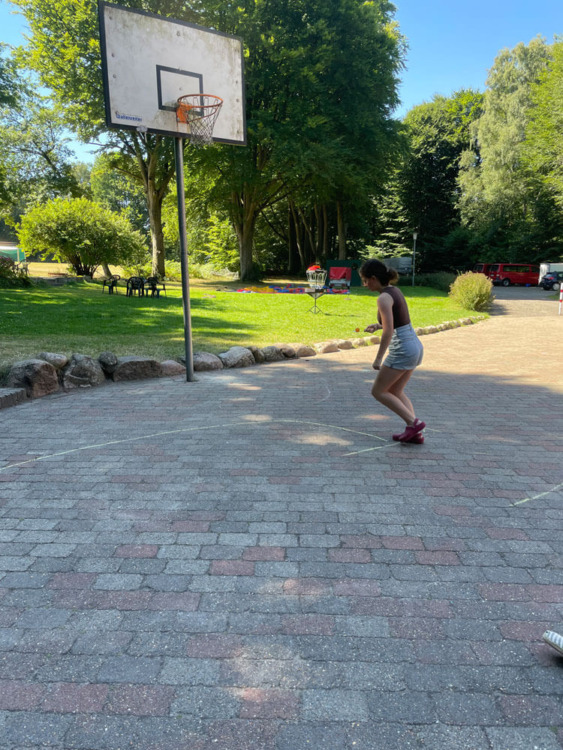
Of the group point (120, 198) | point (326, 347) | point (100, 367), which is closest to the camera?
point (100, 367)

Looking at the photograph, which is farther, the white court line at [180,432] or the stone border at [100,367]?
the stone border at [100,367]

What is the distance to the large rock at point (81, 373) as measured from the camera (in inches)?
295

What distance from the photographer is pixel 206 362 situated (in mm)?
8844

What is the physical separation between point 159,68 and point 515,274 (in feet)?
128

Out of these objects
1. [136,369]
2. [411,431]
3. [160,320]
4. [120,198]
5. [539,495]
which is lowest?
[539,495]

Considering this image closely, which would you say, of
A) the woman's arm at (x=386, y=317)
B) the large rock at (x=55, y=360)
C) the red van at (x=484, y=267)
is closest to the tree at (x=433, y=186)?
the red van at (x=484, y=267)

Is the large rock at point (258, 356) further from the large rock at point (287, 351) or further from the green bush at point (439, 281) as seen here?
the green bush at point (439, 281)

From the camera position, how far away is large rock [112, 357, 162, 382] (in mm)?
7965

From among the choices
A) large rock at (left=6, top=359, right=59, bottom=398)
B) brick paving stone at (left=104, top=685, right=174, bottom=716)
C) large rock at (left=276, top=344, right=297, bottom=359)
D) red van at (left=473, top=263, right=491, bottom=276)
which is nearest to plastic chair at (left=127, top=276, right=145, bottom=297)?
large rock at (left=276, top=344, right=297, bottom=359)

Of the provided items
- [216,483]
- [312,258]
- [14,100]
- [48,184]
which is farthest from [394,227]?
[216,483]

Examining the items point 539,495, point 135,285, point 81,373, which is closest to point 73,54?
point 135,285

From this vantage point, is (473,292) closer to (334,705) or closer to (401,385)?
(401,385)

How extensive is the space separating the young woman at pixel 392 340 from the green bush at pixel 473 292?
1604cm

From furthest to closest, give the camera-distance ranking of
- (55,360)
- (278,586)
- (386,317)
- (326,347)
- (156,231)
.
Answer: (156,231)
(326,347)
(55,360)
(386,317)
(278,586)
